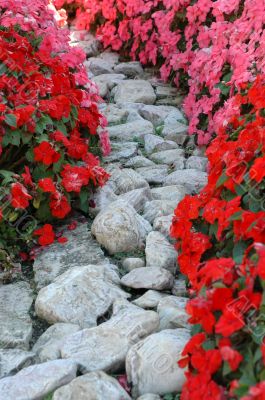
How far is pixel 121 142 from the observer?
182 inches

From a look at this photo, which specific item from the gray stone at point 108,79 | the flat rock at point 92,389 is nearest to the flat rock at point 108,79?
the gray stone at point 108,79

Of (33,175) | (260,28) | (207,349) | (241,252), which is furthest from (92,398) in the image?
(260,28)

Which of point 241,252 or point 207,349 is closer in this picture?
point 207,349

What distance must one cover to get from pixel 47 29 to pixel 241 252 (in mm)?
2277

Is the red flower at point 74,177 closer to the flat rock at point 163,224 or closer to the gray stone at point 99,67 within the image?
the flat rock at point 163,224

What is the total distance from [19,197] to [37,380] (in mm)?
964

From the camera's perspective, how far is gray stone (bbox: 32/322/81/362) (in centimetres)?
265

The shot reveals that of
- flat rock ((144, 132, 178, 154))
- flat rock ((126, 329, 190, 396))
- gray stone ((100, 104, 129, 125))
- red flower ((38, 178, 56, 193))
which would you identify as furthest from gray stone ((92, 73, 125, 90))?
flat rock ((126, 329, 190, 396))

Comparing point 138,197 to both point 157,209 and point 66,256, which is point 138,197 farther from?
point 66,256

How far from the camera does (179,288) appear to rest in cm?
305

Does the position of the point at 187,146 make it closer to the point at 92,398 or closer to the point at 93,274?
the point at 93,274

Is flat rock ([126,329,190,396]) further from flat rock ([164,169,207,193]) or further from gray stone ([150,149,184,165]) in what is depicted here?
gray stone ([150,149,184,165])

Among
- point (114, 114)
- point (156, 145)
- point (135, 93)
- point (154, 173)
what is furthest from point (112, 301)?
point (135, 93)

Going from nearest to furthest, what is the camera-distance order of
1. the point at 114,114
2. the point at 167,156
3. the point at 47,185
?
the point at 47,185 → the point at 167,156 → the point at 114,114
